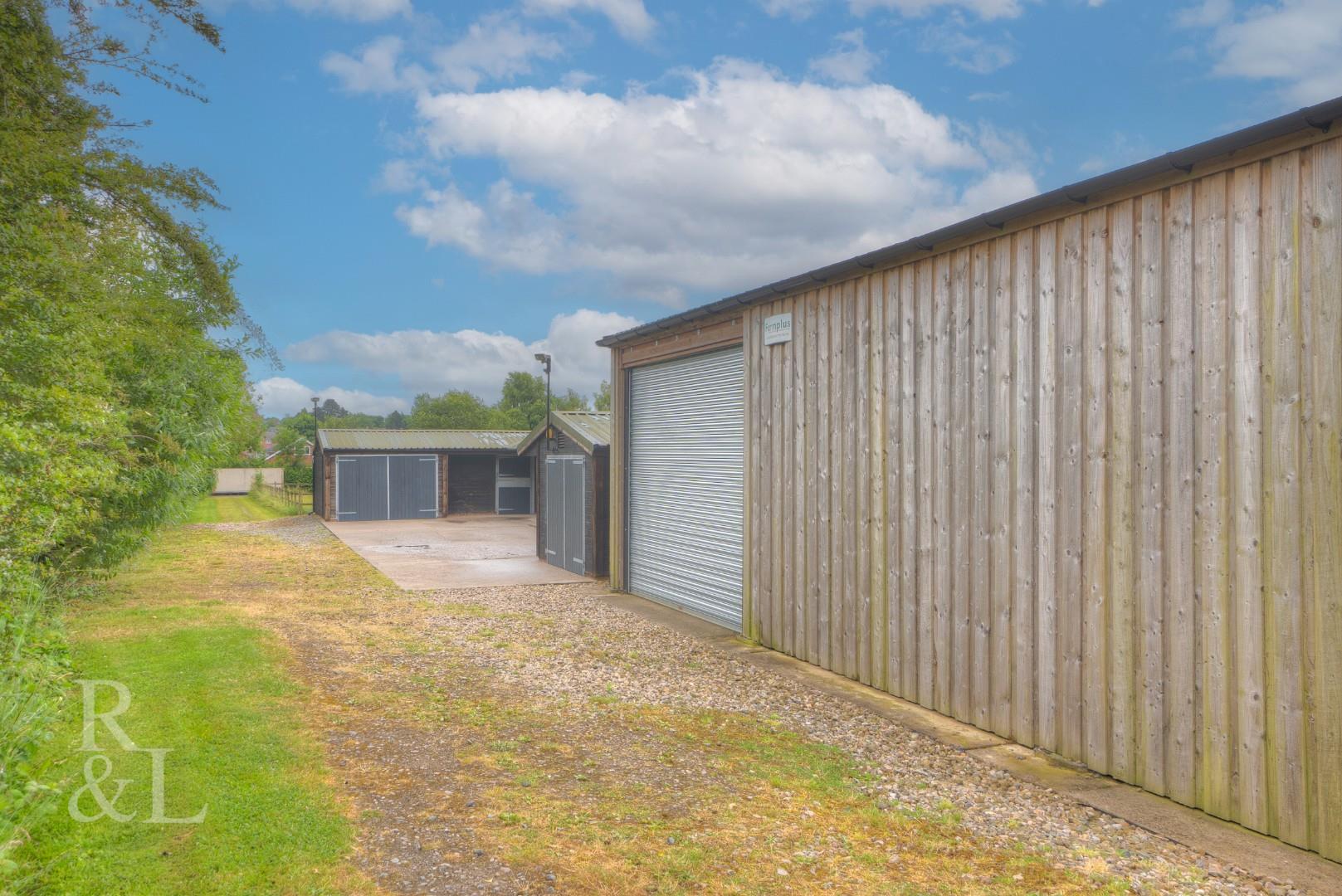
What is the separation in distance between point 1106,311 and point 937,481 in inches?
67.1

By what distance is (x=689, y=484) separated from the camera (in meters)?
9.85

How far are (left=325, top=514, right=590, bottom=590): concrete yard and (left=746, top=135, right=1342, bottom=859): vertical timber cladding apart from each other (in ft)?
22.8

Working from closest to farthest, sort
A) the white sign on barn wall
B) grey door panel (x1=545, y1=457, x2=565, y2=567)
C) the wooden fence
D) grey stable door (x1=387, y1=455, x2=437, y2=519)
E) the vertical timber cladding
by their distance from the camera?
the vertical timber cladding → the white sign on barn wall → grey door panel (x1=545, y1=457, x2=565, y2=567) → grey stable door (x1=387, y1=455, x2=437, y2=519) → the wooden fence

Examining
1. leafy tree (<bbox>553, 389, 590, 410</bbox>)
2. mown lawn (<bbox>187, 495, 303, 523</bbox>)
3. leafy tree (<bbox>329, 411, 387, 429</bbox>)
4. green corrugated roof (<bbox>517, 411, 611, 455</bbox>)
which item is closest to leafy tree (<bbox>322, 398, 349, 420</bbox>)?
leafy tree (<bbox>329, 411, 387, 429</bbox>)

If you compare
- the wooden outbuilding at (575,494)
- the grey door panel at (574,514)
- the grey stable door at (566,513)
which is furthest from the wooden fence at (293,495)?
the grey door panel at (574,514)

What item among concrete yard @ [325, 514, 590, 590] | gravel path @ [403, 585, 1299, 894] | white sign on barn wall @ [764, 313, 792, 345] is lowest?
concrete yard @ [325, 514, 590, 590]

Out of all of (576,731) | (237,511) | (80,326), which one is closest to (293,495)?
(237,511)

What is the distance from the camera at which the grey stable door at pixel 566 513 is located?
13.1 metres

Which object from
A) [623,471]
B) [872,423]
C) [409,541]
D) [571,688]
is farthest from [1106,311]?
[409,541]

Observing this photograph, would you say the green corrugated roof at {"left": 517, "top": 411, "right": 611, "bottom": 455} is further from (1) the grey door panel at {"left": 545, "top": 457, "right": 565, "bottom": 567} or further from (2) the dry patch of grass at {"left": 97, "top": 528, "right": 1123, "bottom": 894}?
(2) the dry patch of grass at {"left": 97, "top": 528, "right": 1123, "bottom": 894}

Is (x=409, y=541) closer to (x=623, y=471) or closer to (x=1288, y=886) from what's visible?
(x=623, y=471)

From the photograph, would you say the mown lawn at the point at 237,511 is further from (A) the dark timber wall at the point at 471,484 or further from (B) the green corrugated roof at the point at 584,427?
(B) the green corrugated roof at the point at 584,427

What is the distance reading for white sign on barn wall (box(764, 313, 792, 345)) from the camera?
7684 mm

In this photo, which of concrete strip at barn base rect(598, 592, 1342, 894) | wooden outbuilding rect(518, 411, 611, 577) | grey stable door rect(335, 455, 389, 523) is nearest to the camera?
concrete strip at barn base rect(598, 592, 1342, 894)
